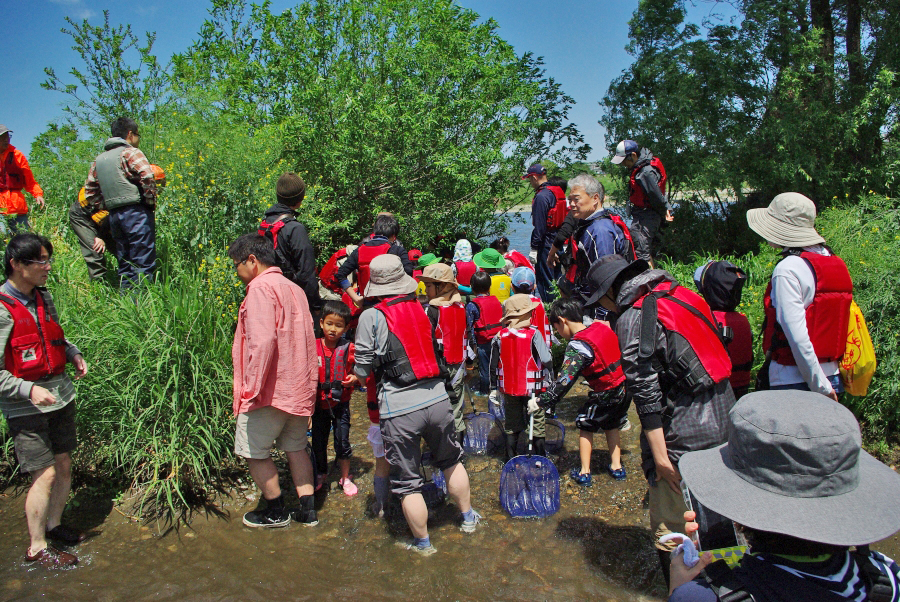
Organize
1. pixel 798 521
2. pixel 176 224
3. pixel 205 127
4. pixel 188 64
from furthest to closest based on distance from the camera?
pixel 188 64
pixel 205 127
pixel 176 224
pixel 798 521

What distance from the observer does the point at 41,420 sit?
347 centimetres

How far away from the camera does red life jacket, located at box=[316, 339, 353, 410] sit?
4078 mm

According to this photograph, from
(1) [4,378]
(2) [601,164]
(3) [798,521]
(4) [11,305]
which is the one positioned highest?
(2) [601,164]

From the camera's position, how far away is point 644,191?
5.86m

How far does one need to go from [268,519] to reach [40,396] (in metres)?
1.59

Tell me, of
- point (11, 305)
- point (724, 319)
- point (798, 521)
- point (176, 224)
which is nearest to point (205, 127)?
point (176, 224)

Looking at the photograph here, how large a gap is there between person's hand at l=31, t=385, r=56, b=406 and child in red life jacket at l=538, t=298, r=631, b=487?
301 centimetres

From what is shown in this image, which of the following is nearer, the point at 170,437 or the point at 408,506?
the point at 408,506

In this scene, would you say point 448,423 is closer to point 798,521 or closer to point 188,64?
point 798,521

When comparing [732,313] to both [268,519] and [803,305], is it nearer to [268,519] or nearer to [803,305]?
[803,305]

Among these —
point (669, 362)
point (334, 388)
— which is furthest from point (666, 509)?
point (334, 388)

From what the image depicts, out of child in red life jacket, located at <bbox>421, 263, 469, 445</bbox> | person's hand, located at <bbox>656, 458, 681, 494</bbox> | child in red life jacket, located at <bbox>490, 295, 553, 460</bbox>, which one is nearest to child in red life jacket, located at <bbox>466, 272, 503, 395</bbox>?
child in red life jacket, located at <bbox>421, 263, 469, 445</bbox>

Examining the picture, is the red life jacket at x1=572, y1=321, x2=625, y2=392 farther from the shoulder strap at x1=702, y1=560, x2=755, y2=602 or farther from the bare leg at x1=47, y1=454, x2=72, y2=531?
the bare leg at x1=47, y1=454, x2=72, y2=531

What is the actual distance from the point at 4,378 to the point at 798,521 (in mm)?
3838
